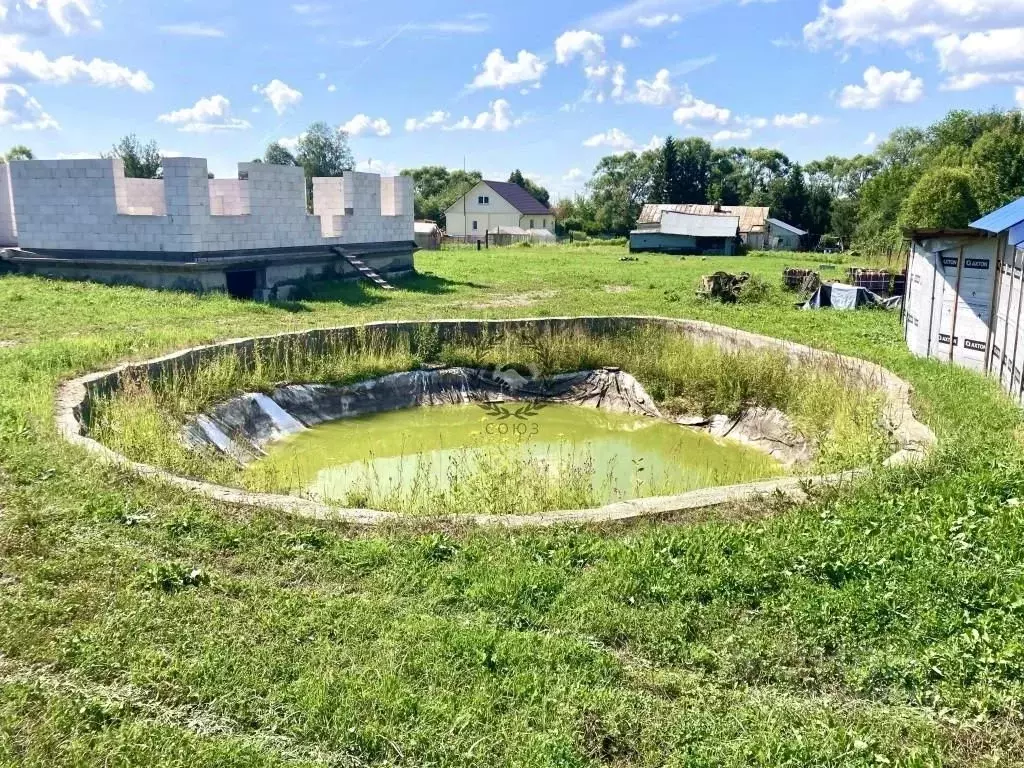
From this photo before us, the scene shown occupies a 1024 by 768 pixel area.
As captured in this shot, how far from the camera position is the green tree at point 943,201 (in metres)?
→ 23.5

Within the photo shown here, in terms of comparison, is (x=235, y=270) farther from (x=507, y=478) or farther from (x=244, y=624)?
(x=244, y=624)

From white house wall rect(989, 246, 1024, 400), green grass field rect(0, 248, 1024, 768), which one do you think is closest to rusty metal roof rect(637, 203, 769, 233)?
white house wall rect(989, 246, 1024, 400)

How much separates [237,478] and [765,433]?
6366 mm

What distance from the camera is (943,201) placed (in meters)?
23.6

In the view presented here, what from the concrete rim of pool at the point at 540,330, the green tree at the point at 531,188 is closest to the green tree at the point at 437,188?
the green tree at the point at 531,188

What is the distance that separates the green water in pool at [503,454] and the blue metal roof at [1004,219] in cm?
333

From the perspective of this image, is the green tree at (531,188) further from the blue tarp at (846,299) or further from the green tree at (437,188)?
the blue tarp at (846,299)

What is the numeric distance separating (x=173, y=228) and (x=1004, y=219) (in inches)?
528

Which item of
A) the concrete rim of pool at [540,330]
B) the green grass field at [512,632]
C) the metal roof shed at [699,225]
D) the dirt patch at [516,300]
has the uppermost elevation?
the metal roof shed at [699,225]

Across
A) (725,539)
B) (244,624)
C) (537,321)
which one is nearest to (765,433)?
(537,321)

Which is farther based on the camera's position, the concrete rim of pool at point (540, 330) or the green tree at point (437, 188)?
the green tree at point (437, 188)

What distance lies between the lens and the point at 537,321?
12.7 meters

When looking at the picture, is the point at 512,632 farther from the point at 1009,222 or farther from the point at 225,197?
the point at 225,197

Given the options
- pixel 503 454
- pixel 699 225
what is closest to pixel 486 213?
pixel 699 225
